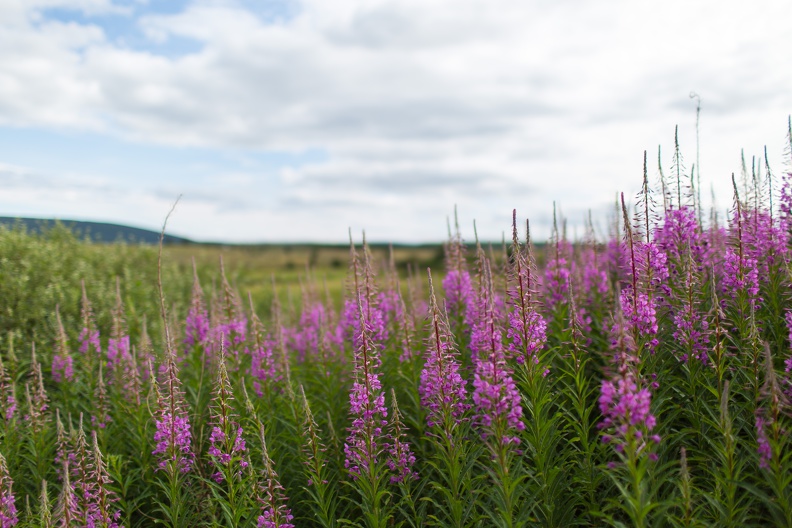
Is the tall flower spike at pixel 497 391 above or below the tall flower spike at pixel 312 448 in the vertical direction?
above

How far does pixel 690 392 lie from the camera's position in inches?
219

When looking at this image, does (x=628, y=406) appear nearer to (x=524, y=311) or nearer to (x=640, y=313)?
(x=524, y=311)

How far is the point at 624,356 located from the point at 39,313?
41.3 ft

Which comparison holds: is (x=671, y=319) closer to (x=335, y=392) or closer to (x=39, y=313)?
(x=335, y=392)

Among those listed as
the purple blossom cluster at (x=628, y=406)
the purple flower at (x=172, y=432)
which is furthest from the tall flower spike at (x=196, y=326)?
the purple blossom cluster at (x=628, y=406)

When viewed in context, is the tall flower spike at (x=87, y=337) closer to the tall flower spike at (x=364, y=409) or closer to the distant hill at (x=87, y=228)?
the distant hill at (x=87, y=228)

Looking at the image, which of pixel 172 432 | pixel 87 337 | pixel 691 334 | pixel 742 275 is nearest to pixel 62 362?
pixel 87 337

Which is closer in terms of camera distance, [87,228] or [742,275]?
[742,275]

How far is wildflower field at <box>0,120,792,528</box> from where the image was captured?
15.4ft

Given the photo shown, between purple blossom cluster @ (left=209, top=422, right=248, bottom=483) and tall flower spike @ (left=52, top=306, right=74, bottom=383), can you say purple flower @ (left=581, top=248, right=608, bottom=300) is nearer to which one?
purple blossom cluster @ (left=209, top=422, right=248, bottom=483)

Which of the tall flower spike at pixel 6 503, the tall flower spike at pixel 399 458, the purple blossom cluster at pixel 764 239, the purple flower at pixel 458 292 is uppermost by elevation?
the purple blossom cluster at pixel 764 239

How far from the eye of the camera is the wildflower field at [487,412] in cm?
470

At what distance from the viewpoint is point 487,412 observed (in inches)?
189

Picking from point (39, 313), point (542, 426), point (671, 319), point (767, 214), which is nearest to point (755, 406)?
point (671, 319)
